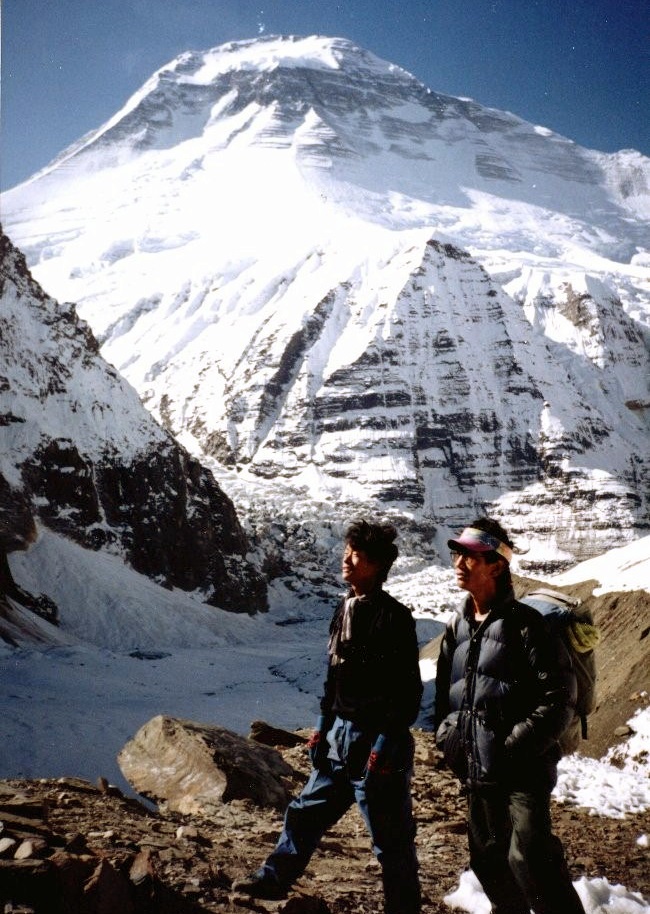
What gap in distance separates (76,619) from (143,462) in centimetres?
2620

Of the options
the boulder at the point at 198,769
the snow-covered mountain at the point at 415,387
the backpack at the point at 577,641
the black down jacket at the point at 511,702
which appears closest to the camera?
the black down jacket at the point at 511,702

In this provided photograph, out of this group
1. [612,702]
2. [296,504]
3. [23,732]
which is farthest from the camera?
[296,504]

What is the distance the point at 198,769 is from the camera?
7859 millimetres

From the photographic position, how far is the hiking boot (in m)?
4.14

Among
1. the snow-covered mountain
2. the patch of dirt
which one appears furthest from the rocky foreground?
the snow-covered mountain

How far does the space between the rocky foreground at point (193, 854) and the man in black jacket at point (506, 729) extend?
3.16 ft

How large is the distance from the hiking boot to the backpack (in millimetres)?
1785

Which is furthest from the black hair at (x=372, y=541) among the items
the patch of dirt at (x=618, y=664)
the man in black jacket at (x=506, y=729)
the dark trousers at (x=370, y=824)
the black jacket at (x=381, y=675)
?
the patch of dirt at (x=618, y=664)

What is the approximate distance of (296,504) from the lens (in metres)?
145

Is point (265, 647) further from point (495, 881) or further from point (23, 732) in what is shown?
point (495, 881)

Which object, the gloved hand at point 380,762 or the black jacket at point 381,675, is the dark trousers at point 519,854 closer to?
the gloved hand at point 380,762

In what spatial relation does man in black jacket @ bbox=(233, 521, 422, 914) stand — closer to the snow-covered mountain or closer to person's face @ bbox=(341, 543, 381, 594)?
person's face @ bbox=(341, 543, 381, 594)

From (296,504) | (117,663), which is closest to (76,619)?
(117,663)

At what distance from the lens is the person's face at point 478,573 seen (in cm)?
409
